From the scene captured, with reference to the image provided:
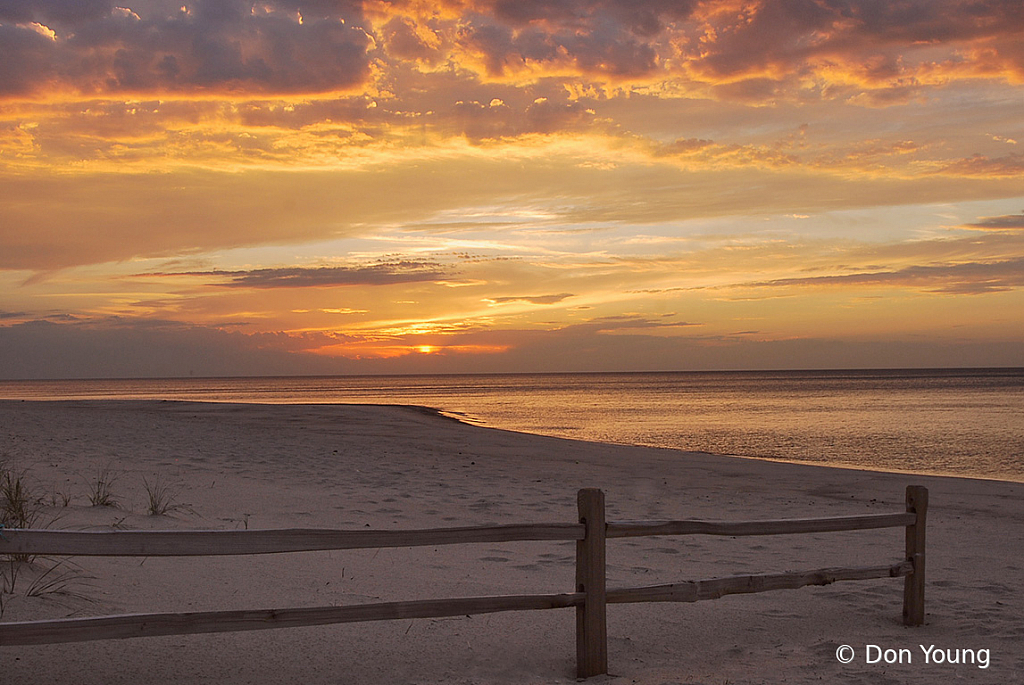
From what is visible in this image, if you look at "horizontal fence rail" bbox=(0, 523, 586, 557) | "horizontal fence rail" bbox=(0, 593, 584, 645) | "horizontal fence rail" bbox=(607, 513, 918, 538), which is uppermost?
"horizontal fence rail" bbox=(0, 523, 586, 557)

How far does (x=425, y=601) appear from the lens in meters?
4.46

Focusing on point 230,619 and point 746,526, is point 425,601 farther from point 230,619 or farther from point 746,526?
point 746,526

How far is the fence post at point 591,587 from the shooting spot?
4.95 metres

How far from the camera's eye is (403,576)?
7.04m

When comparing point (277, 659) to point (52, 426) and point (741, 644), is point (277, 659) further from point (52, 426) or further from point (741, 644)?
point (52, 426)

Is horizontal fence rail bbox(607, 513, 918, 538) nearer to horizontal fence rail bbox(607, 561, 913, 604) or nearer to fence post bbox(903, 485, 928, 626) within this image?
fence post bbox(903, 485, 928, 626)

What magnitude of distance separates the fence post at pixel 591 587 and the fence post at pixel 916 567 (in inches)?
118

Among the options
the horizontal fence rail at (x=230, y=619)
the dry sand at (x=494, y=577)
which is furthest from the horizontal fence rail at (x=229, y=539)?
the dry sand at (x=494, y=577)

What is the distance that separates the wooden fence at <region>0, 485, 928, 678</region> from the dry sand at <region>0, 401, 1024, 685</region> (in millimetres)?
466

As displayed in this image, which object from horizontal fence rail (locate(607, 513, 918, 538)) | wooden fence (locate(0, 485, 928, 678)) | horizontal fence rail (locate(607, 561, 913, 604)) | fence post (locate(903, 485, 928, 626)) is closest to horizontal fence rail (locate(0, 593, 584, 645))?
wooden fence (locate(0, 485, 928, 678))

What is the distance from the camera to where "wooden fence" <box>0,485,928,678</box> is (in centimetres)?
381

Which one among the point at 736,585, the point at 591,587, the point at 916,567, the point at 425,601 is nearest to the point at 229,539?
the point at 425,601

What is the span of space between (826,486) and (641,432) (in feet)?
54.5

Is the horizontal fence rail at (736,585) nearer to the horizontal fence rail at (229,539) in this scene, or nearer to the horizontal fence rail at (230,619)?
the horizontal fence rail at (230,619)
